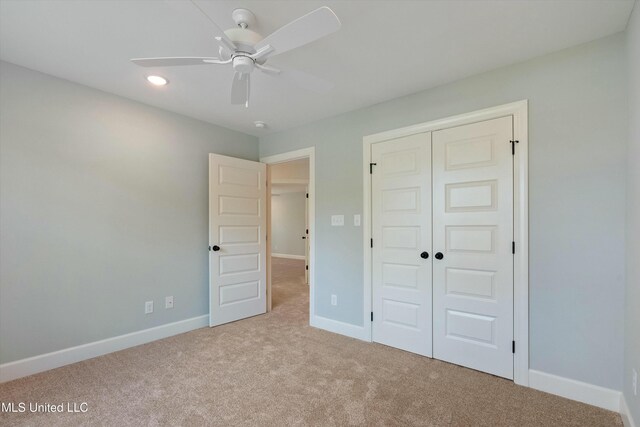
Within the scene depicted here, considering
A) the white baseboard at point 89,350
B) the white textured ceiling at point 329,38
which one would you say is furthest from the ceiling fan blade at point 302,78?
the white baseboard at point 89,350

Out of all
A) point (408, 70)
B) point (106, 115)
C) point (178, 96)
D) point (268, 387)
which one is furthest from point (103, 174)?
point (408, 70)

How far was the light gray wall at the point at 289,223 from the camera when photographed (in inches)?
395

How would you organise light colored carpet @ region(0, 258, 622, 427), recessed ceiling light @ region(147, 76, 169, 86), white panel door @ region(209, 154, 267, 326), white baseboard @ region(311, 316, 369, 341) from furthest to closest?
white panel door @ region(209, 154, 267, 326), white baseboard @ region(311, 316, 369, 341), recessed ceiling light @ region(147, 76, 169, 86), light colored carpet @ region(0, 258, 622, 427)

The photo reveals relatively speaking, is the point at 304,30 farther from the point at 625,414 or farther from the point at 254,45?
the point at 625,414

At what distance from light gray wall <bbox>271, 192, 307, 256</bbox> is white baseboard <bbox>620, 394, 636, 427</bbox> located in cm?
836

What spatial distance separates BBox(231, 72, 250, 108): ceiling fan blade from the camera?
5.85ft

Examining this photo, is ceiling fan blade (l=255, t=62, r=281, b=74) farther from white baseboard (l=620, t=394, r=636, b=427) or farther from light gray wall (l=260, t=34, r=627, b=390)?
white baseboard (l=620, t=394, r=636, b=427)

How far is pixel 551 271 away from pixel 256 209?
314 centimetres

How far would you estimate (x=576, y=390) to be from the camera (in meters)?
1.99

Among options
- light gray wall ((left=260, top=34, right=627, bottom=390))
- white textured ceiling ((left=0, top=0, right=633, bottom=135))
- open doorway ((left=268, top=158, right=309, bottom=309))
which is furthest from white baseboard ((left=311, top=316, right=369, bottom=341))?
open doorway ((left=268, top=158, right=309, bottom=309))

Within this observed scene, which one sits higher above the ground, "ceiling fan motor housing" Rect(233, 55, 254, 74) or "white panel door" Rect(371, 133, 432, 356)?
"ceiling fan motor housing" Rect(233, 55, 254, 74)

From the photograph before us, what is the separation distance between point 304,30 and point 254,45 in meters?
0.36

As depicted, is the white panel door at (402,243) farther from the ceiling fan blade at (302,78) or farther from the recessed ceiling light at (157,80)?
the recessed ceiling light at (157,80)

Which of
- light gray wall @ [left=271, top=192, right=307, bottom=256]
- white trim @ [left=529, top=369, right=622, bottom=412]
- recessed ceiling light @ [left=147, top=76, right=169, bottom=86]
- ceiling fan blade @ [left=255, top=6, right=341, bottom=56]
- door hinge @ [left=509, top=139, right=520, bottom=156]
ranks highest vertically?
recessed ceiling light @ [left=147, top=76, right=169, bottom=86]
